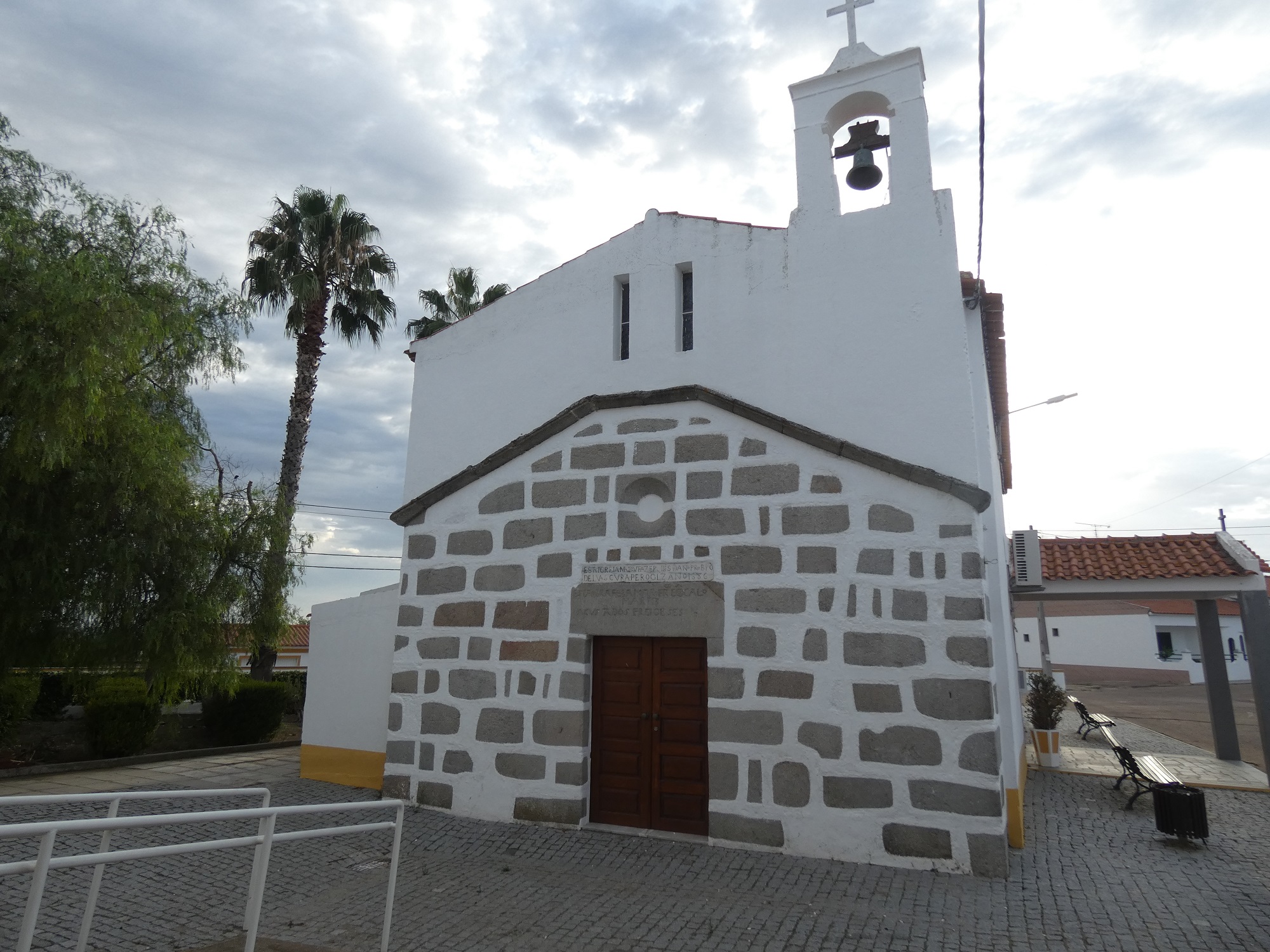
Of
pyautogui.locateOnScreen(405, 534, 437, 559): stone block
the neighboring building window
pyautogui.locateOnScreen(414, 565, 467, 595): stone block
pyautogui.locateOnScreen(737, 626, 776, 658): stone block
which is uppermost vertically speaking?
the neighboring building window

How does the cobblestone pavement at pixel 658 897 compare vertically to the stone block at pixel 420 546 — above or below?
below

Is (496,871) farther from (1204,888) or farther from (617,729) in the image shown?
(1204,888)

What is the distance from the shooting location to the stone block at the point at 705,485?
7.27m

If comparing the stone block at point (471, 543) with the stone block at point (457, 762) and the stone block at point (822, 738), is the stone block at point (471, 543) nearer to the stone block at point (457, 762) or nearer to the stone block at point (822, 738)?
the stone block at point (457, 762)

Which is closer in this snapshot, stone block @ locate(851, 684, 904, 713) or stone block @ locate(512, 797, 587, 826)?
stone block @ locate(851, 684, 904, 713)

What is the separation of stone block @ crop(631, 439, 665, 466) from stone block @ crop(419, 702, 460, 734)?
3167mm

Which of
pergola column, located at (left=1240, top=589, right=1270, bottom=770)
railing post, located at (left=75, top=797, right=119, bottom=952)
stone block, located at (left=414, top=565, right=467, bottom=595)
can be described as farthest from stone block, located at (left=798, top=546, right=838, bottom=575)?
pergola column, located at (left=1240, top=589, right=1270, bottom=770)

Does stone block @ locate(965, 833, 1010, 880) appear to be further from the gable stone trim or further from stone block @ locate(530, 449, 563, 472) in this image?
stone block @ locate(530, 449, 563, 472)

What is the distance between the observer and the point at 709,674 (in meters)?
6.89

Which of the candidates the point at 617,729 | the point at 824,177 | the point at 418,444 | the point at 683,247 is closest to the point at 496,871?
the point at 617,729

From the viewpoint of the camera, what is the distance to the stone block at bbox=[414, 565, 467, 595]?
8148 mm

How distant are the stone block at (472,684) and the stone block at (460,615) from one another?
0.46 meters

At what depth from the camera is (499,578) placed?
7.94 metres

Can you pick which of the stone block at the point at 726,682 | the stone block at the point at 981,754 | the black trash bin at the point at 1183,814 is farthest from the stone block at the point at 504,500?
the black trash bin at the point at 1183,814
